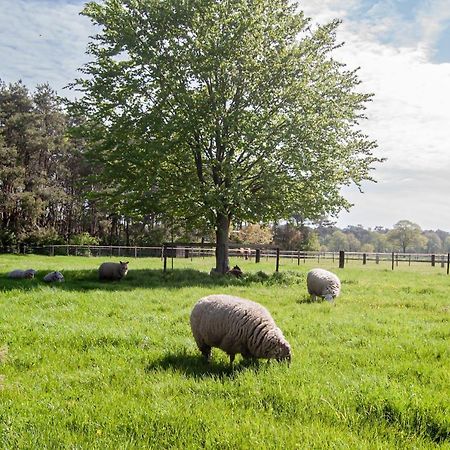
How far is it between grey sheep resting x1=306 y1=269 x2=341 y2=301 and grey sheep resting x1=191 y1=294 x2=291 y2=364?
721 cm

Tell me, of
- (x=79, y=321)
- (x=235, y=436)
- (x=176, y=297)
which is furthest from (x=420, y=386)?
(x=176, y=297)

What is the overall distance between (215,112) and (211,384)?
16257 mm

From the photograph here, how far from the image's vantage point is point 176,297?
1337cm

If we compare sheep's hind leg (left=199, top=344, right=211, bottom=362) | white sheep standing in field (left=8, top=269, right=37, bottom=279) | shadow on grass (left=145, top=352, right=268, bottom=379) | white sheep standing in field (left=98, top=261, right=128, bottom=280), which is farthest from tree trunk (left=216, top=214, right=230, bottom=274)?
shadow on grass (left=145, top=352, right=268, bottom=379)

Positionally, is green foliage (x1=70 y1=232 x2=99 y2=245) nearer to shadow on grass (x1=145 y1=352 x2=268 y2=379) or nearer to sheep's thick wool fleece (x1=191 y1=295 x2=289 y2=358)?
shadow on grass (x1=145 y1=352 x2=268 y2=379)

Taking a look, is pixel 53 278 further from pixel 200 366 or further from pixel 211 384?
pixel 211 384

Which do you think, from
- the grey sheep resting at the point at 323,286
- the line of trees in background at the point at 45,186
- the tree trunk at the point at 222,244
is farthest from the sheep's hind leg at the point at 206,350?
the line of trees in background at the point at 45,186

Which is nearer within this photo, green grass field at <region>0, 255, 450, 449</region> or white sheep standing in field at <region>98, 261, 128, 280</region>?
green grass field at <region>0, 255, 450, 449</region>

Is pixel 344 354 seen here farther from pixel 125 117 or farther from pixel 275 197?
pixel 125 117

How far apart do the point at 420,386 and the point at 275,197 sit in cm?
1573

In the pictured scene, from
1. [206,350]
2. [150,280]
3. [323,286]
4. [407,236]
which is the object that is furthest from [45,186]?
[407,236]

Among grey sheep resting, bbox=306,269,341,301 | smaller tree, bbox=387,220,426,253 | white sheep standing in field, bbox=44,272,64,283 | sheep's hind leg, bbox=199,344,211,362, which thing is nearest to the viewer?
sheep's hind leg, bbox=199,344,211,362

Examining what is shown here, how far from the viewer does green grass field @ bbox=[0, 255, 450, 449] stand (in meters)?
4.29

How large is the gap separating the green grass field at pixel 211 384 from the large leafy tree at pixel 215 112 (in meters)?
10.1
